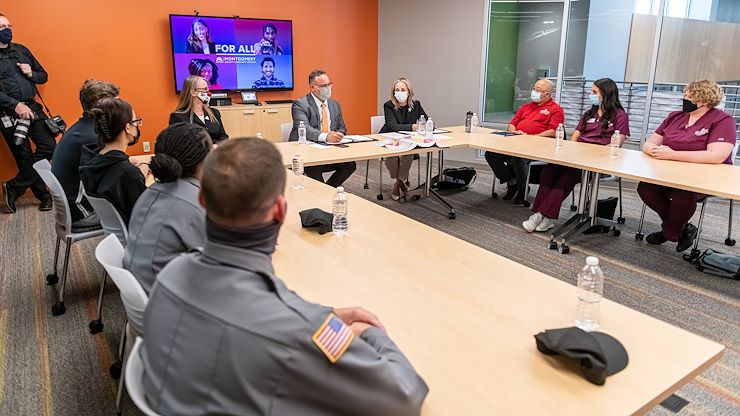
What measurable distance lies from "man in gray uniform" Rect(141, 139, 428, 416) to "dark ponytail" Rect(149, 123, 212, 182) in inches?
30.9

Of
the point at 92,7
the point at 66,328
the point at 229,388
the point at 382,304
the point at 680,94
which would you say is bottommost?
the point at 66,328

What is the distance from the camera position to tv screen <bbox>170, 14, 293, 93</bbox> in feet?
20.1

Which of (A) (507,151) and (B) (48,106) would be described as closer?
(A) (507,151)

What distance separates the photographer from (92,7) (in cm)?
559

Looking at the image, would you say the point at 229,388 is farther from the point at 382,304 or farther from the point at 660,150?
the point at 660,150

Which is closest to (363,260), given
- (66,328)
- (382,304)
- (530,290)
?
(382,304)

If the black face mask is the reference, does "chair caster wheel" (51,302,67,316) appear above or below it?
below

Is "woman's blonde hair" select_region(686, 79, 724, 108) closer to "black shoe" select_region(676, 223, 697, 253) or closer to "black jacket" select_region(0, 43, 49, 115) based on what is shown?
"black shoe" select_region(676, 223, 697, 253)

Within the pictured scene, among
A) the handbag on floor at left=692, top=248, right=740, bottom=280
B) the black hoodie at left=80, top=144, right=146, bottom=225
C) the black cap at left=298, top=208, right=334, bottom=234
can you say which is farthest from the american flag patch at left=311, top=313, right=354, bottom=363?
the handbag on floor at left=692, top=248, right=740, bottom=280

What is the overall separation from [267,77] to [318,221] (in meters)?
4.91

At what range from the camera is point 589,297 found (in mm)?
1632

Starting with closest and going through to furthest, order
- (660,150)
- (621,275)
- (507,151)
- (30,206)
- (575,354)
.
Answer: (575,354), (621,275), (660,150), (507,151), (30,206)

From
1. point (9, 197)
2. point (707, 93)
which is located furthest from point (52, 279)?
point (707, 93)

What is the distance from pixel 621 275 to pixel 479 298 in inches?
93.9
